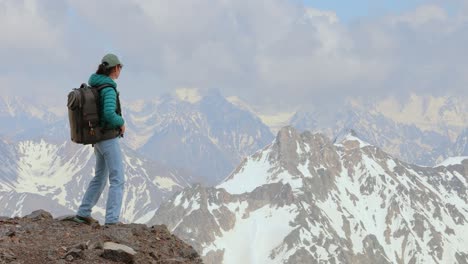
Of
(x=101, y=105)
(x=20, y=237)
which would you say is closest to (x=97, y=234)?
(x=20, y=237)

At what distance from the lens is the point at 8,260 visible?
13.0 meters

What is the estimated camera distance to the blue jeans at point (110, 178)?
16.4m

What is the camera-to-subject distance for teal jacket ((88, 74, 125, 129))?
50.8ft

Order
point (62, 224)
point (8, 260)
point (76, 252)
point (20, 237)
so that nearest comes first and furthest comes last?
point (8, 260), point (76, 252), point (20, 237), point (62, 224)

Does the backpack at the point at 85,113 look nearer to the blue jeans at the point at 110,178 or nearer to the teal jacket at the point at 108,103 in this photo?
the teal jacket at the point at 108,103

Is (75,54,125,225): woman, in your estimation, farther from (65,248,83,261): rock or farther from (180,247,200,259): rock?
(65,248,83,261): rock

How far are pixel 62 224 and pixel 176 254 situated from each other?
3.19 m

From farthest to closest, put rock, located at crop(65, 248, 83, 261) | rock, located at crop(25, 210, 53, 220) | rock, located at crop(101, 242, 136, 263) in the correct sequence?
rock, located at crop(25, 210, 53, 220)
rock, located at crop(101, 242, 136, 263)
rock, located at crop(65, 248, 83, 261)

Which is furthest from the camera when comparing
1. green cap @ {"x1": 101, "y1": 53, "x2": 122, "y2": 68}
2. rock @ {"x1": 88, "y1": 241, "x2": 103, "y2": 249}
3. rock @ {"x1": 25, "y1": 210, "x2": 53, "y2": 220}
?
rock @ {"x1": 25, "y1": 210, "x2": 53, "y2": 220}

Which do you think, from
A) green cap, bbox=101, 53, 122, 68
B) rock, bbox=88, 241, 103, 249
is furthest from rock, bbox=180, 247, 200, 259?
green cap, bbox=101, 53, 122, 68

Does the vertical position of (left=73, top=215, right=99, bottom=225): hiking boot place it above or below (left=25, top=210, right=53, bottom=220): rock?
below

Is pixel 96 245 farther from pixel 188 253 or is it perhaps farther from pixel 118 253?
pixel 188 253

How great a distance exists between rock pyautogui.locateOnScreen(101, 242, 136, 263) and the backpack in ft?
8.54

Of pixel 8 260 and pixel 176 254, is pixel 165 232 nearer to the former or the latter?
pixel 176 254
